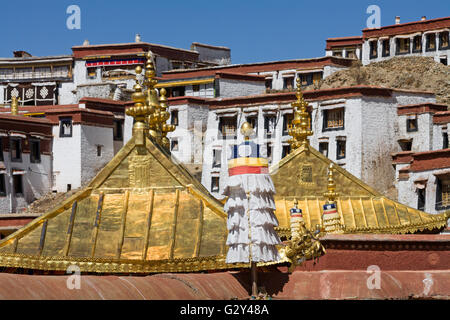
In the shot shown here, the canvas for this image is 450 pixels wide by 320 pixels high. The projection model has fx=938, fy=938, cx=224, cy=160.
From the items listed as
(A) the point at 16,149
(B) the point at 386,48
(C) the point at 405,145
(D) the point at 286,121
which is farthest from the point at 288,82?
(A) the point at 16,149

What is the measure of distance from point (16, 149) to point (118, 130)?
5.95 m

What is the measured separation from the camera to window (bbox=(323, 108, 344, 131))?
41969mm

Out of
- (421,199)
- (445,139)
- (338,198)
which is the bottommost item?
(421,199)

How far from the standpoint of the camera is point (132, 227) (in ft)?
36.0

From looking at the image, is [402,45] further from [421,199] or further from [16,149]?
[16,149]

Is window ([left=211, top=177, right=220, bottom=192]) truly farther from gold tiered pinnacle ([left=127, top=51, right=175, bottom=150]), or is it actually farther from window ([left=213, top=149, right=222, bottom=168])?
gold tiered pinnacle ([left=127, top=51, right=175, bottom=150])

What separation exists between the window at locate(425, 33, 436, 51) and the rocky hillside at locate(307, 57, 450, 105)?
1.53 m

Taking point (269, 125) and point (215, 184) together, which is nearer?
point (215, 184)

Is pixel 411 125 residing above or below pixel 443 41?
below

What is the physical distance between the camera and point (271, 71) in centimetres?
5166

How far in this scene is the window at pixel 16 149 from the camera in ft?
139

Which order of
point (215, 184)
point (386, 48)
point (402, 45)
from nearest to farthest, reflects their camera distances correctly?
1. point (215, 184)
2. point (402, 45)
3. point (386, 48)
